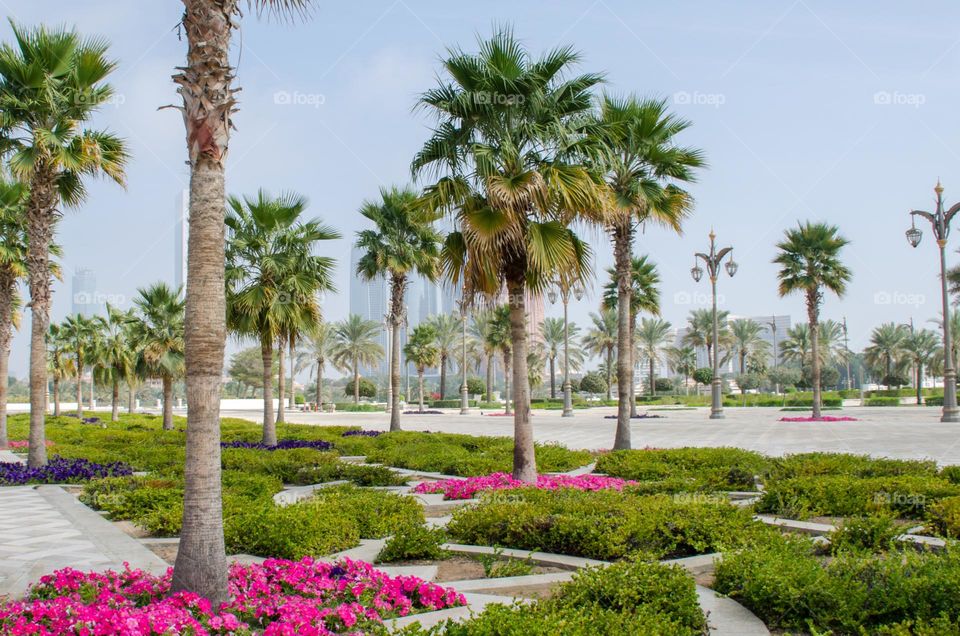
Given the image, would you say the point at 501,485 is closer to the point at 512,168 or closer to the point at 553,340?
the point at 512,168

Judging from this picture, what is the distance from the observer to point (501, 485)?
11.5 meters

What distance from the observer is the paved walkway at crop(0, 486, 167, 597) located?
7.19 metres

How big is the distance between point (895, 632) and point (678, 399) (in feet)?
217

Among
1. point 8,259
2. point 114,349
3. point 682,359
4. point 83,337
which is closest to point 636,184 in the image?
point 8,259

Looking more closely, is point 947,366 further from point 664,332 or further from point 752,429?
point 664,332

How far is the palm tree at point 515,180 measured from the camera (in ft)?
37.0

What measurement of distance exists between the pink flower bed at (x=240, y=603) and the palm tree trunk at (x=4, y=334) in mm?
19566

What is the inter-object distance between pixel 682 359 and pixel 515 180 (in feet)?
249

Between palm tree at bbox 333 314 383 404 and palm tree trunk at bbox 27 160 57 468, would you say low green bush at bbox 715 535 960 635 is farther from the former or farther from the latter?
palm tree at bbox 333 314 383 404

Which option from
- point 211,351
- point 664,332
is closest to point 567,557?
point 211,351

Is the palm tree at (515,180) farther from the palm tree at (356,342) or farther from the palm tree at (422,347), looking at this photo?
the palm tree at (356,342)

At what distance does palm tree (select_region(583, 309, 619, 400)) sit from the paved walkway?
55.5 metres

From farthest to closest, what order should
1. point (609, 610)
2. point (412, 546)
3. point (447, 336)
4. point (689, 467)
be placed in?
point (447, 336) → point (689, 467) → point (412, 546) → point (609, 610)

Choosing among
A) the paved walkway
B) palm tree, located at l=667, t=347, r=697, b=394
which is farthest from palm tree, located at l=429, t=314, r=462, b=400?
the paved walkway
